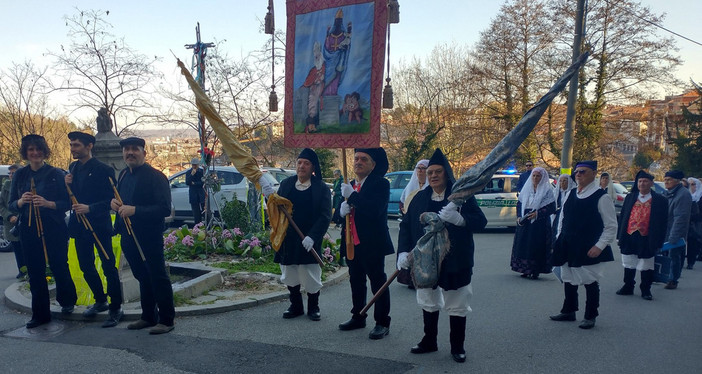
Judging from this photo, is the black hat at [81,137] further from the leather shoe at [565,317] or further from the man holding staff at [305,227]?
the leather shoe at [565,317]

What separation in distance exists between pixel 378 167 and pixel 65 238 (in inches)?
135

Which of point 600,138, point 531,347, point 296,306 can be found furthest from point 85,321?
point 600,138

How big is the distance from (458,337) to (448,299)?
1.12 ft

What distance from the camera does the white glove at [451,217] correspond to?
14.0 feet

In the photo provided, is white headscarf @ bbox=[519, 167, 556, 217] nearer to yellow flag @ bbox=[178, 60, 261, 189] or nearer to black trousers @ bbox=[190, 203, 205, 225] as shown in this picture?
yellow flag @ bbox=[178, 60, 261, 189]

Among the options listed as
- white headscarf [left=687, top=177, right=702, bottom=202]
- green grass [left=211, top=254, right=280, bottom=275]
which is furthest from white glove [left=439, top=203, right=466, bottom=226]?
white headscarf [left=687, top=177, right=702, bottom=202]

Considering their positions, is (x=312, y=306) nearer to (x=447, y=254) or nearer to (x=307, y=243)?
(x=307, y=243)

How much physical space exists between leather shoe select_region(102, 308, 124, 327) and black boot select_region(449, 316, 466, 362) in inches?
139

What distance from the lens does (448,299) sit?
4531mm

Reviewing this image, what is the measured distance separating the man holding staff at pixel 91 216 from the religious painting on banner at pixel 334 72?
2024mm

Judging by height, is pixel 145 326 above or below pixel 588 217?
below

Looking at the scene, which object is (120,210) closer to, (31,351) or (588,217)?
(31,351)

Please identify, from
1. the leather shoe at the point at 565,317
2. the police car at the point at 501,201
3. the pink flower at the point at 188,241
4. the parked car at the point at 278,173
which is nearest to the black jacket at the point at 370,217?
the leather shoe at the point at 565,317

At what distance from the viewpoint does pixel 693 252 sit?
983cm
